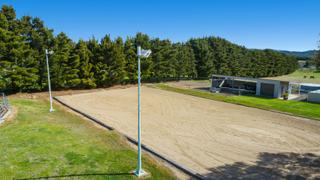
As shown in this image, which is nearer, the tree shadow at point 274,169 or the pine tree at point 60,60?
the tree shadow at point 274,169

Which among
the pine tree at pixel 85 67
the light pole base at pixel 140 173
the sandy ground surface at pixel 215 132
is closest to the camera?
the light pole base at pixel 140 173

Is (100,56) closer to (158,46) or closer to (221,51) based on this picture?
(158,46)

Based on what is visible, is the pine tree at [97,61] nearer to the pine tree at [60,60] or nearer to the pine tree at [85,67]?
the pine tree at [85,67]

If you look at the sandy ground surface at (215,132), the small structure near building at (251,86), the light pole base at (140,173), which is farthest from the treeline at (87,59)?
the light pole base at (140,173)

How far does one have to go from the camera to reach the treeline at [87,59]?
26062mm

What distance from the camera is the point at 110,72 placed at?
36.8 meters

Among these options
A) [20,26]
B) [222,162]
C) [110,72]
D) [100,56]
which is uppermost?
[20,26]

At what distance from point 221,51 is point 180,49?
13.4 m

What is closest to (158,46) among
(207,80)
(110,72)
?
(110,72)

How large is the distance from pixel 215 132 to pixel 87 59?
23464 mm

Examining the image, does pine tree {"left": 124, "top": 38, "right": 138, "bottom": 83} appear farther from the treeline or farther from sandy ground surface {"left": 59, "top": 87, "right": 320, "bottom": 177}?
sandy ground surface {"left": 59, "top": 87, "right": 320, "bottom": 177}

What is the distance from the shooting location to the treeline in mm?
26062

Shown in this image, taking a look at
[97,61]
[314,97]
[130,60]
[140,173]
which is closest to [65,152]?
[140,173]

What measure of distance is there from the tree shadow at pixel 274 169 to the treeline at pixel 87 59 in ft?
80.9
